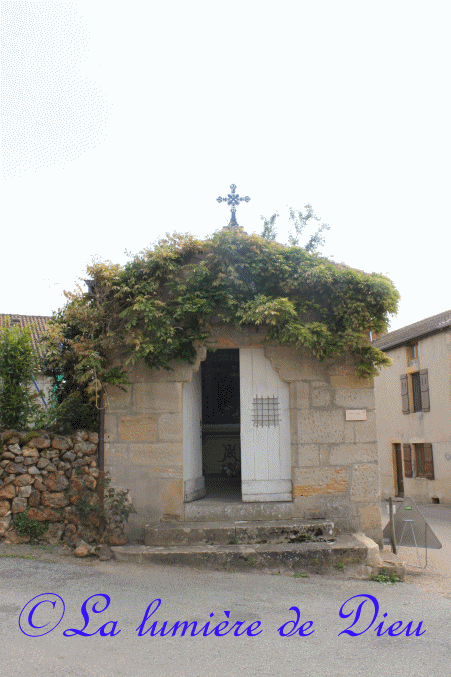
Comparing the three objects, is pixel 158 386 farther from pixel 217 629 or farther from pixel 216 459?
pixel 216 459

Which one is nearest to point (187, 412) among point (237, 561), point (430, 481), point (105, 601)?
point (237, 561)

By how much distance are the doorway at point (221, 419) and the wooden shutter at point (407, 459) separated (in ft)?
31.8

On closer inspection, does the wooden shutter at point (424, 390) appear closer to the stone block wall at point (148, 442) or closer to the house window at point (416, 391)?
the house window at point (416, 391)

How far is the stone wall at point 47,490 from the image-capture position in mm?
6598

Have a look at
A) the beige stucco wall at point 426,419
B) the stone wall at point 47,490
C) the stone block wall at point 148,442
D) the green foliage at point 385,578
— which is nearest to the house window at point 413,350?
the beige stucco wall at point 426,419

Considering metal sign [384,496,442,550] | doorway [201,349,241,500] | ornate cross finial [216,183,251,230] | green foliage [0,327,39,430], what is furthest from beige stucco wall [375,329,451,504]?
green foliage [0,327,39,430]

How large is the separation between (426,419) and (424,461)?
53.7 inches

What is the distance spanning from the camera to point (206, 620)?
4613mm

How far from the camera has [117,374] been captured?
691cm

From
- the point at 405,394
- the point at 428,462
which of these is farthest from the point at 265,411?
the point at 405,394

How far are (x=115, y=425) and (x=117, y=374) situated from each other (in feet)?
2.21

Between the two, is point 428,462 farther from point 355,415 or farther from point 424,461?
point 355,415

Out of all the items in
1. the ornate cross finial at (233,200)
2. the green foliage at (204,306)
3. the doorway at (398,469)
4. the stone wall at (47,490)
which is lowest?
the doorway at (398,469)

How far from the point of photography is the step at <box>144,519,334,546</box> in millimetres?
6457
